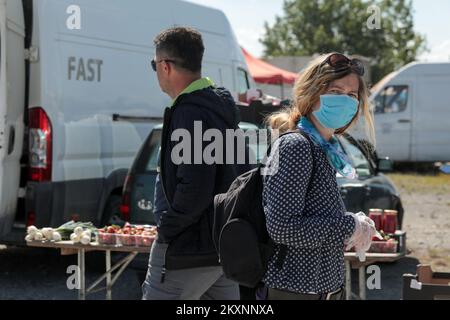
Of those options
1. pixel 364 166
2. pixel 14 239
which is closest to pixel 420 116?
pixel 364 166

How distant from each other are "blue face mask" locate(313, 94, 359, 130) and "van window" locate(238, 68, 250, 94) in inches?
291

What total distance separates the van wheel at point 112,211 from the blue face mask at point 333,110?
476 cm

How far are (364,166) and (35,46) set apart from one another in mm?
3498

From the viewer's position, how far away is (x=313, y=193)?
2.80 metres

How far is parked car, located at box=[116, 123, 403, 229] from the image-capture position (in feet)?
22.9

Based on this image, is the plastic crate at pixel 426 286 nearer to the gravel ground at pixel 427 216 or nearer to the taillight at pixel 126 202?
the gravel ground at pixel 427 216

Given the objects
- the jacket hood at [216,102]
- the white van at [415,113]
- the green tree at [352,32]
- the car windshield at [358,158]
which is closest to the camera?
the jacket hood at [216,102]

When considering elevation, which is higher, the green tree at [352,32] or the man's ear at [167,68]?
the green tree at [352,32]

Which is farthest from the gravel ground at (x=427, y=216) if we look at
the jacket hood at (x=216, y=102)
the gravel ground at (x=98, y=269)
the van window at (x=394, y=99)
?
the jacket hood at (x=216, y=102)

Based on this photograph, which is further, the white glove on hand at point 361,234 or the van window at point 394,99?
the van window at point 394,99

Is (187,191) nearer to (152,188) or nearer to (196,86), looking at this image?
(196,86)

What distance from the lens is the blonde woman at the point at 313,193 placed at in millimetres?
2727

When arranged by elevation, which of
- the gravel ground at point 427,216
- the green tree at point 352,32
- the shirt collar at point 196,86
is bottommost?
the gravel ground at point 427,216

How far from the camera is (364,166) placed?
8242 mm
